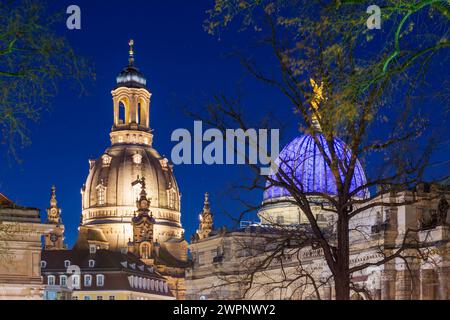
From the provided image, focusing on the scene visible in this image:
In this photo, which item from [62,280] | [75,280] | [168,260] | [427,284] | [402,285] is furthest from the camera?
[168,260]

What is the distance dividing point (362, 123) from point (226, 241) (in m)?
85.9

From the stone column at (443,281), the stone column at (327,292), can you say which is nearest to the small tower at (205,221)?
the stone column at (327,292)

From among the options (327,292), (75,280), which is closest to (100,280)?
(75,280)

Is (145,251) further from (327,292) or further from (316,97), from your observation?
(316,97)

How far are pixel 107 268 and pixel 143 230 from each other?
122 ft

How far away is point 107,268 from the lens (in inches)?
5620

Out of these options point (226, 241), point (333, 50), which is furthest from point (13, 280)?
point (333, 50)

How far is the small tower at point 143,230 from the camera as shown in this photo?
17688 cm

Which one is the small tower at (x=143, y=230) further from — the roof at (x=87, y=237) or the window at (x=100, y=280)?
the window at (x=100, y=280)

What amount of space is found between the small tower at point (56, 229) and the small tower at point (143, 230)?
47.5 feet

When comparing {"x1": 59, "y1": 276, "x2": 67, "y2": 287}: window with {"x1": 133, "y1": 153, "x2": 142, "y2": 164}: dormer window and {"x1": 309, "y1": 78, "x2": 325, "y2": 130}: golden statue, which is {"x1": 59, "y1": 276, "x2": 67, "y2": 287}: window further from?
{"x1": 309, "y1": 78, "x2": 325, "y2": 130}: golden statue

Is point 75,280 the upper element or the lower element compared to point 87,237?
lower

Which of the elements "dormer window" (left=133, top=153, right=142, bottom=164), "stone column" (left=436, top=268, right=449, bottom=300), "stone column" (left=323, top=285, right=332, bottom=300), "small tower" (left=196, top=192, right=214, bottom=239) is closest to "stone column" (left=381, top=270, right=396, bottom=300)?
"stone column" (left=436, top=268, right=449, bottom=300)

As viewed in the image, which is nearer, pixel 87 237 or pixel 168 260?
pixel 87 237
